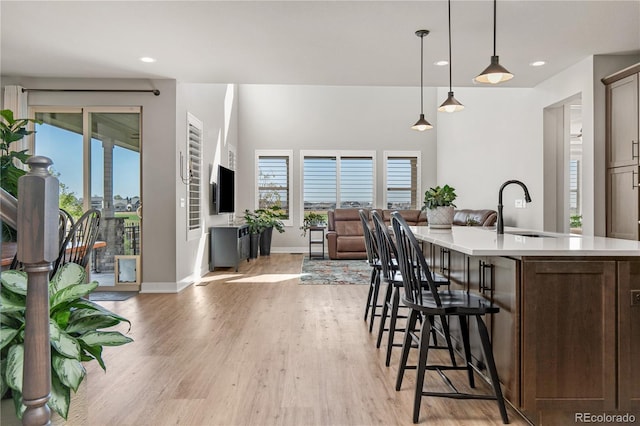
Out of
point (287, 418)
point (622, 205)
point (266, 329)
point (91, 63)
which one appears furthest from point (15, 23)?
point (622, 205)

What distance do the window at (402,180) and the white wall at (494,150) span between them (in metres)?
0.80

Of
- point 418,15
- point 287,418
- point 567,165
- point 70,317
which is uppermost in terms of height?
point 418,15

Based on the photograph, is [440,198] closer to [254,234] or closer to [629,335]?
[629,335]

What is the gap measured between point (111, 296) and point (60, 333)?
166 inches

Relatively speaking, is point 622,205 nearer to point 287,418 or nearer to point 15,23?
point 287,418

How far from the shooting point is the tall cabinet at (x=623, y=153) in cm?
405

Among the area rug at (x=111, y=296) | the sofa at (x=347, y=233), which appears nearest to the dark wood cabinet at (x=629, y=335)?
the area rug at (x=111, y=296)

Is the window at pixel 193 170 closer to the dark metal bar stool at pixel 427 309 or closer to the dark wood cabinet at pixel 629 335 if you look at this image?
the dark metal bar stool at pixel 427 309

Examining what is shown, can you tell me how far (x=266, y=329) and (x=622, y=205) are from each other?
364 centimetres

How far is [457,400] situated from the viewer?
7.45 ft

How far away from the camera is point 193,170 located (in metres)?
6.03

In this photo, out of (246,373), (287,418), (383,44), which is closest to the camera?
(287,418)

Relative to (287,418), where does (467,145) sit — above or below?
above

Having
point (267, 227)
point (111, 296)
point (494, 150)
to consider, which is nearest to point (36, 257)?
point (111, 296)
